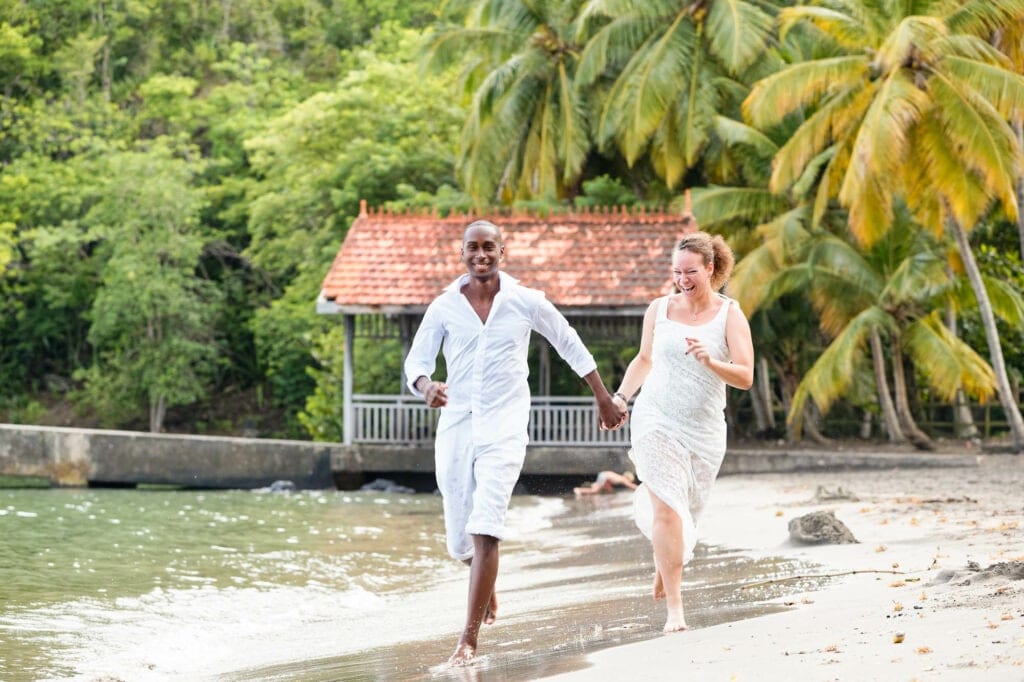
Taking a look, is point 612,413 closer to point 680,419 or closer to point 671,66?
point 680,419

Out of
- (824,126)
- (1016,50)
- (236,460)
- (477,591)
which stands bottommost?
(236,460)

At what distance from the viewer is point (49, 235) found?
33688mm

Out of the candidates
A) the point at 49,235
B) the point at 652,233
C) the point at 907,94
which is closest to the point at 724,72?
the point at 652,233

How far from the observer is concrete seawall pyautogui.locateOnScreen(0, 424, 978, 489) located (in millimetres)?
21734

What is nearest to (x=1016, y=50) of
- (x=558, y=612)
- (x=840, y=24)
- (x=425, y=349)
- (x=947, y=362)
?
(x=840, y=24)

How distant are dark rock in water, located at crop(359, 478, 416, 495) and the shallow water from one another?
3.51m

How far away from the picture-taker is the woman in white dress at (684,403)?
285 inches

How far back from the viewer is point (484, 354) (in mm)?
6906

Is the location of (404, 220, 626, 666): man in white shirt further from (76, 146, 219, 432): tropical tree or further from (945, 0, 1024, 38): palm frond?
(76, 146, 219, 432): tropical tree

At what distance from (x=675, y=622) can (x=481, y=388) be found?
53.7 inches

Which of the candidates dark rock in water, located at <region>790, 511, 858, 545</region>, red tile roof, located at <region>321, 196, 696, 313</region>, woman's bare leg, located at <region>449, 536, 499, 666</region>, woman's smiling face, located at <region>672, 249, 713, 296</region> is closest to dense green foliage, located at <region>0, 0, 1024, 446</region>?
red tile roof, located at <region>321, 196, 696, 313</region>

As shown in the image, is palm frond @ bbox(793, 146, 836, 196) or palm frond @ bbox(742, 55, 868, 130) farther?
palm frond @ bbox(793, 146, 836, 196)

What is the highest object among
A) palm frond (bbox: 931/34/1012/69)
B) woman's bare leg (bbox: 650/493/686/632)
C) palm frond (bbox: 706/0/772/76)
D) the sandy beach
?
Result: palm frond (bbox: 706/0/772/76)

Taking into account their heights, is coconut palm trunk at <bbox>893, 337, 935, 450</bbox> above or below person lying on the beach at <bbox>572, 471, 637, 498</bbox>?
above
